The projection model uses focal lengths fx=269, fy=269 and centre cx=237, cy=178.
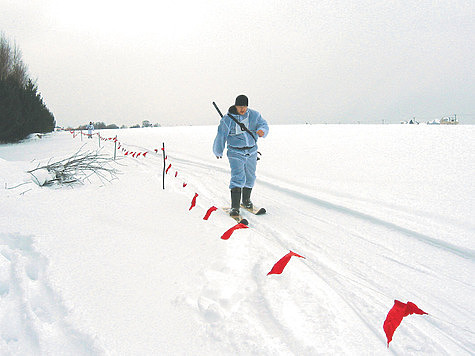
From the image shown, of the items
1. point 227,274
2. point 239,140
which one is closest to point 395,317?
point 227,274

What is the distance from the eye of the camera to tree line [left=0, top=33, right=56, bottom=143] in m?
18.4

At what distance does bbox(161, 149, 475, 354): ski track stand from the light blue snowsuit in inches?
24.3

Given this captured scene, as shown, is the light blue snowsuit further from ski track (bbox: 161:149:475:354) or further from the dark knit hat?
ski track (bbox: 161:149:475:354)

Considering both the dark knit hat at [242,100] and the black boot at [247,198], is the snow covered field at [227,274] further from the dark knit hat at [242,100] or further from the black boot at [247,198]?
the dark knit hat at [242,100]

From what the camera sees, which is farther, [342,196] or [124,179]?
[124,179]

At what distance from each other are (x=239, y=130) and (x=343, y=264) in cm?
228

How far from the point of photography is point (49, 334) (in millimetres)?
1409

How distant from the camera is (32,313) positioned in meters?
1.54

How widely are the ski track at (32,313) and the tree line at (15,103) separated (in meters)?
21.9

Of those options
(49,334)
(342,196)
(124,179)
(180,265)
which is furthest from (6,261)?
(342,196)

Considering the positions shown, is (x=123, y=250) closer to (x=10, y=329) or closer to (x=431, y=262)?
(x=10, y=329)

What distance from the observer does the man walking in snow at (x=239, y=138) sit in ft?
12.8

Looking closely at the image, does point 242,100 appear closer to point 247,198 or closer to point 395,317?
point 247,198

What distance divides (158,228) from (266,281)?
1489 mm
